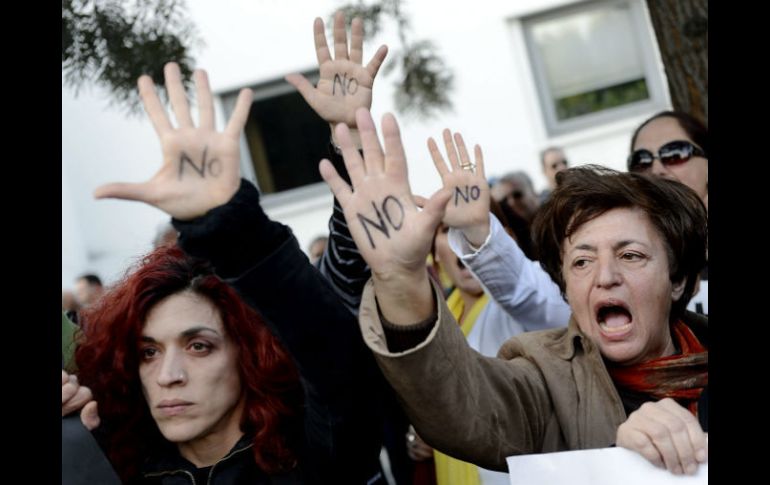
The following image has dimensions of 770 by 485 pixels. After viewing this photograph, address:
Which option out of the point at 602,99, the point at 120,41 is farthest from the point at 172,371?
the point at 602,99

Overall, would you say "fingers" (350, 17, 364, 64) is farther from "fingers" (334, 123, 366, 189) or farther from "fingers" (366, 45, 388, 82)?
"fingers" (334, 123, 366, 189)

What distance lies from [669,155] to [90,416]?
7.03ft

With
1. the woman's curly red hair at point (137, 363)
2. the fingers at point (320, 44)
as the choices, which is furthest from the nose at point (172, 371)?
the fingers at point (320, 44)

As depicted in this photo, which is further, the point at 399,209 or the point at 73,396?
the point at 73,396

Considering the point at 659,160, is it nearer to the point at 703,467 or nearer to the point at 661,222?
the point at 661,222

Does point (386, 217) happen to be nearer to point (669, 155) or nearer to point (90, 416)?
point (90, 416)

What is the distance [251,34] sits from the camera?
28.3ft

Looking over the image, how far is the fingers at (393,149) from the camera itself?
157cm

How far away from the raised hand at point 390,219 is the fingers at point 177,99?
9.4 inches

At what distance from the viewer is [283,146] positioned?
9.55m

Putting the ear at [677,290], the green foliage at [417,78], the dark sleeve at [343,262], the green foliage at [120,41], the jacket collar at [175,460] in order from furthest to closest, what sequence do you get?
the green foliage at [417,78], the green foliage at [120,41], the ear at [677,290], the jacket collar at [175,460], the dark sleeve at [343,262]

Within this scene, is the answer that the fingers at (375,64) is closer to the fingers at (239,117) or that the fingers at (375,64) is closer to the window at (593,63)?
the fingers at (239,117)

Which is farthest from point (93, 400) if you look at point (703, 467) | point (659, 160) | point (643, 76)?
point (643, 76)

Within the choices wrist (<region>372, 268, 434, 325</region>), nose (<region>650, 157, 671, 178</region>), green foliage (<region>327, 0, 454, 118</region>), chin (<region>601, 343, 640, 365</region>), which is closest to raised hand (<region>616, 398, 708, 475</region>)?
chin (<region>601, 343, 640, 365</region>)
